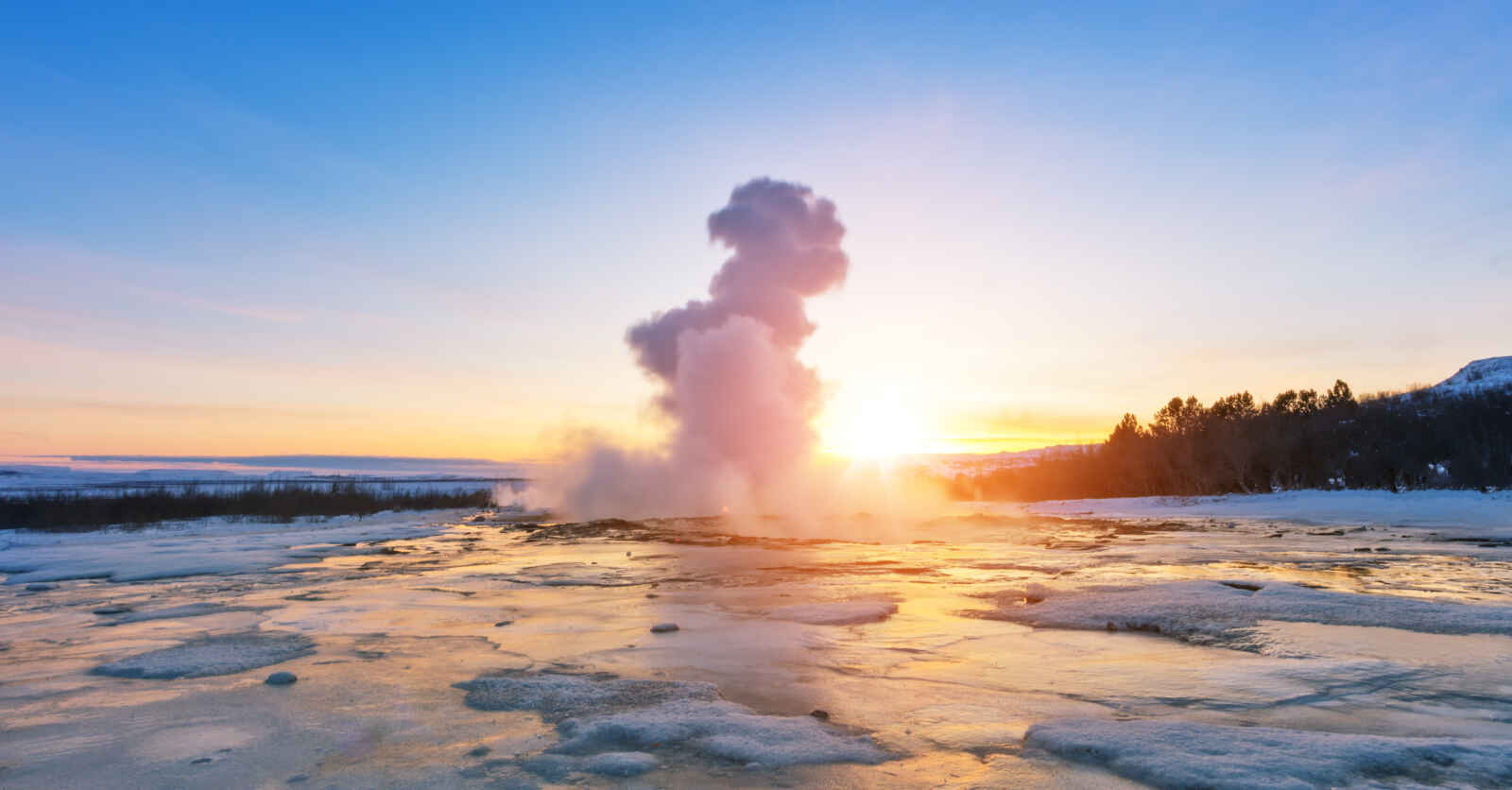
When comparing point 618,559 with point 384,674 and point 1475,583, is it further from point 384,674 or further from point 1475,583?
point 1475,583

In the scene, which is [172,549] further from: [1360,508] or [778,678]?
[1360,508]

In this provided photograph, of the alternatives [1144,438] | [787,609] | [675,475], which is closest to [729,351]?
[675,475]

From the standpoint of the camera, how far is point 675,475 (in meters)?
38.9

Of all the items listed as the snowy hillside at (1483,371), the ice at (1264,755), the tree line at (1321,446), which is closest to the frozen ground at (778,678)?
the ice at (1264,755)

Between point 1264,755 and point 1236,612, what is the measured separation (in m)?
5.37

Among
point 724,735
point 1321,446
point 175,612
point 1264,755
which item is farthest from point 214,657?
point 1321,446

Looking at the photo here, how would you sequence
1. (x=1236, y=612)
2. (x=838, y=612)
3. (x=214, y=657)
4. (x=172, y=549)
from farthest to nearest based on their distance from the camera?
(x=172, y=549) < (x=838, y=612) < (x=1236, y=612) < (x=214, y=657)

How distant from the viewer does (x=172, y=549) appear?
22.8 metres

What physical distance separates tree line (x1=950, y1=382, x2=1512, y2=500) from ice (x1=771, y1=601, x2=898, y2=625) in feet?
153

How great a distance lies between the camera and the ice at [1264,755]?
4.11m

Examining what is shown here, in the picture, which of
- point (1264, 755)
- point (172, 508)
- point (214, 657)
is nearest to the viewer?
point (1264, 755)

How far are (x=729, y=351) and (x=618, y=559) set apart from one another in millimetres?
19609

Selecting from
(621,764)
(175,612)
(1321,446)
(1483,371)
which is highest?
(1483,371)

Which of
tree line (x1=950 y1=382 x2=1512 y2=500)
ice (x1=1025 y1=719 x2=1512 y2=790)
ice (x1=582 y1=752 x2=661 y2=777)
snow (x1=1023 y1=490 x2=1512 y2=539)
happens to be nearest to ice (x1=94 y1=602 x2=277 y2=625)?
ice (x1=582 y1=752 x2=661 y2=777)
